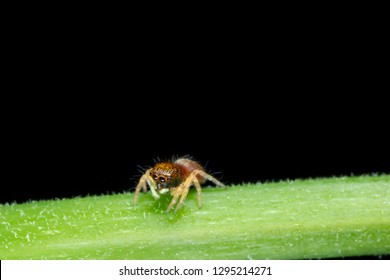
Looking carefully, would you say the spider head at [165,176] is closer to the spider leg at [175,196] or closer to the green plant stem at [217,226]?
the spider leg at [175,196]

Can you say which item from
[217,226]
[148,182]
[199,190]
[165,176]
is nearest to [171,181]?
[165,176]

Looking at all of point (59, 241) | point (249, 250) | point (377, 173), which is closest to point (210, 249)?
point (249, 250)

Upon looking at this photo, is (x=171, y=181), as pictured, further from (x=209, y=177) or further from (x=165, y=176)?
(x=209, y=177)

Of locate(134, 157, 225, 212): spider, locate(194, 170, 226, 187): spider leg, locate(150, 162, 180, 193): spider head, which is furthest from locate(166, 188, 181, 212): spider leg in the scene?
locate(194, 170, 226, 187): spider leg

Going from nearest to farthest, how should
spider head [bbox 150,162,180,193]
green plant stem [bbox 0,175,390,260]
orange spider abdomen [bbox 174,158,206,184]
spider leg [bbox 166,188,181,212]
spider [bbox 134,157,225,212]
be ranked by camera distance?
green plant stem [bbox 0,175,390,260] < spider leg [bbox 166,188,181,212] < spider [bbox 134,157,225,212] < spider head [bbox 150,162,180,193] < orange spider abdomen [bbox 174,158,206,184]

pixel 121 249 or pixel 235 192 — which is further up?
pixel 235 192

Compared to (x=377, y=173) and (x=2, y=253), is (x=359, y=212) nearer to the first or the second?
(x=377, y=173)

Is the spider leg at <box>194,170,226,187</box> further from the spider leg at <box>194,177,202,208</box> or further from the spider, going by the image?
the spider leg at <box>194,177,202,208</box>
